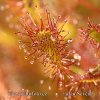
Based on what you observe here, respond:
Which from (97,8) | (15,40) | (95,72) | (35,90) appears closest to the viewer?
(95,72)

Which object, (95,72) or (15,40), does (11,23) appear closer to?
(15,40)

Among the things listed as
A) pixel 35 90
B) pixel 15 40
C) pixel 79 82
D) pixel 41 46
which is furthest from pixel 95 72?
pixel 15 40

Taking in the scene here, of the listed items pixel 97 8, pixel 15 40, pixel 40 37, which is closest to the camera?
pixel 40 37

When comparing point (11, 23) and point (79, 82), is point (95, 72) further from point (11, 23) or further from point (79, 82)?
point (11, 23)

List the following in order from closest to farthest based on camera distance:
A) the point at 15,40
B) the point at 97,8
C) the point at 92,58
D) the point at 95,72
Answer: the point at 95,72 < the point at 92,58 < the point at 15,40 < the point at 97,8

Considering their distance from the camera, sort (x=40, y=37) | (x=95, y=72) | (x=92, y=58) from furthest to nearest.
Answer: (x=92, y=58)
(x=95, y=72)
(x=40, y=37)

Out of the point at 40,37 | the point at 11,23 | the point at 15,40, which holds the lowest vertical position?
the point at 40,37

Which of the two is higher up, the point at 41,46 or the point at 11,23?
the point at 11,23

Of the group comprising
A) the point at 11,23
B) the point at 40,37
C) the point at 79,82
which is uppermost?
the point at 11,23

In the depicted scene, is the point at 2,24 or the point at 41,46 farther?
the point at 2,24

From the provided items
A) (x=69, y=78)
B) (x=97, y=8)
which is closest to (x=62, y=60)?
(x=69, y=78)
